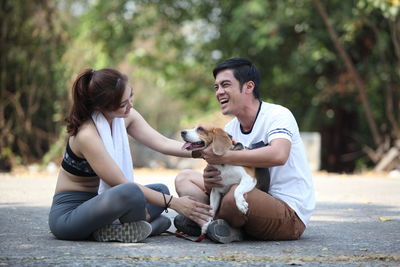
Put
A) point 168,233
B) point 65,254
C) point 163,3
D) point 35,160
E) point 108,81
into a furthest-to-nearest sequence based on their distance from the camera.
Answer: point 163,3 < point 35,160 < point 168,233 < point 108,81 < point 65,254

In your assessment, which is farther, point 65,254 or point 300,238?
point 300,238

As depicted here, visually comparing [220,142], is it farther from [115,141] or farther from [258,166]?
[115,141]

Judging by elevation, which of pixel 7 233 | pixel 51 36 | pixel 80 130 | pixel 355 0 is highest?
pixel 355 0

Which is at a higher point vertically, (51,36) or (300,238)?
(51,36)

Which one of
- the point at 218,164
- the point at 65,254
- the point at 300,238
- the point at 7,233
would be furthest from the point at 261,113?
the point at 7,233

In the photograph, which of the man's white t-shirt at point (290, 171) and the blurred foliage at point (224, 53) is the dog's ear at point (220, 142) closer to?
the man's white t-shirt at point (290, 171)

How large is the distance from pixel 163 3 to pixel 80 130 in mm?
13814

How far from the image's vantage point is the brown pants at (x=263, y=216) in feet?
13.4

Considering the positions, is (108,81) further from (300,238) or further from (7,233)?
(300,238)

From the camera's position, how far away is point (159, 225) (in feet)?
14.9

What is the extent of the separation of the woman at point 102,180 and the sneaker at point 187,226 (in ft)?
0.97

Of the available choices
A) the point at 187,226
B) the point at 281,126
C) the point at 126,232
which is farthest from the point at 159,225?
the point at 281,126

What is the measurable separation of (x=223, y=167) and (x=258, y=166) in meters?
0.25

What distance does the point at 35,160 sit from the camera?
13.1 meters
